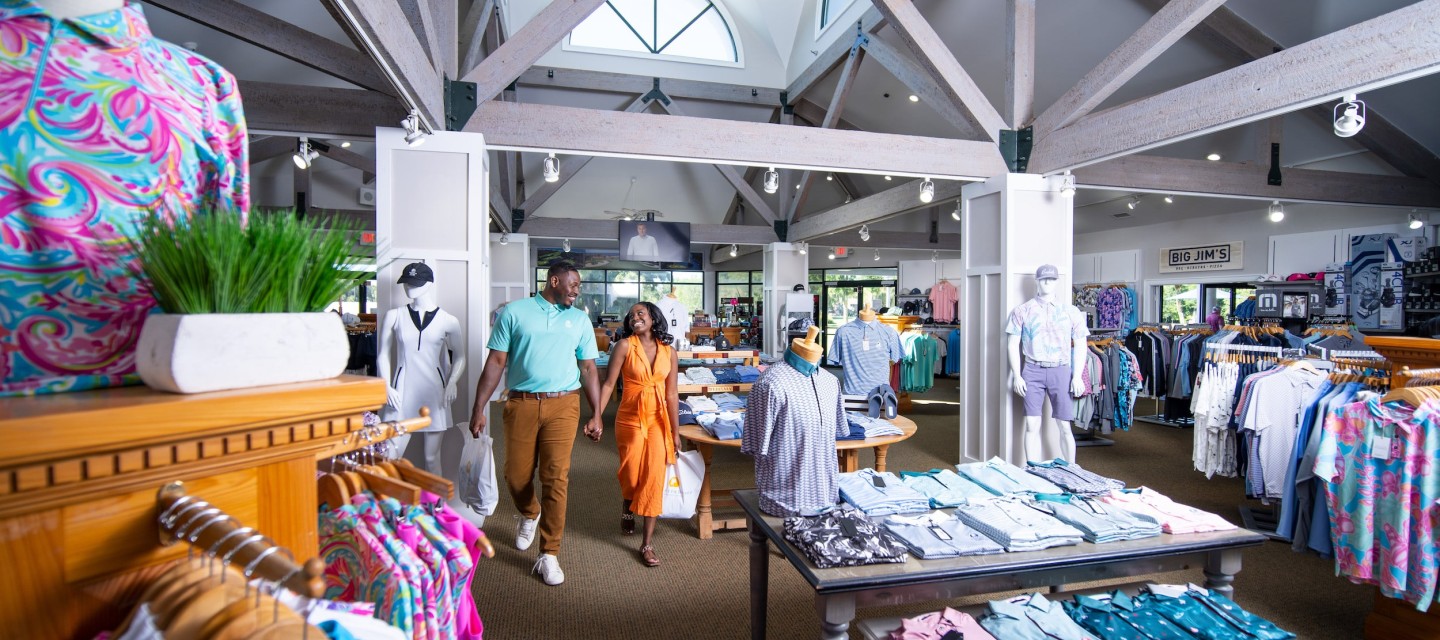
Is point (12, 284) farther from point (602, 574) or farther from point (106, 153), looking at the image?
point (602, 574)

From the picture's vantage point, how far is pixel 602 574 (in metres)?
3.46

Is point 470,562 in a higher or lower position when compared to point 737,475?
higher

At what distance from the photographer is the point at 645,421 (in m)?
3.62

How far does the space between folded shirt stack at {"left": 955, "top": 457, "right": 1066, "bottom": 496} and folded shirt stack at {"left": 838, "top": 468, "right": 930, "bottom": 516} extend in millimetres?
361

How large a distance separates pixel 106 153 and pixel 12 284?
16cm

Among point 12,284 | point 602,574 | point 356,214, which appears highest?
point 356,214

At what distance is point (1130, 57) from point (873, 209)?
4.33 metres

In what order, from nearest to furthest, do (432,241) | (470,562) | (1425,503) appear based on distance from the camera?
(470,562), (1425,503), (432,241)

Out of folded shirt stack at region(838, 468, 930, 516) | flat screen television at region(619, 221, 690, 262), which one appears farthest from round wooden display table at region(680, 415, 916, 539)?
flat screen television at region(619, 221, 690, 262)

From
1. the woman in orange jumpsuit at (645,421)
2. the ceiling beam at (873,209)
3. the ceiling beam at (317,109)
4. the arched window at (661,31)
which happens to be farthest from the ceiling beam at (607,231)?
the woman in orange jumpsuit at (645,421)

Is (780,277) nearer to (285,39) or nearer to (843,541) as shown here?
(285,39)

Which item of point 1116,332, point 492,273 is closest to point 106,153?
point 1116,332

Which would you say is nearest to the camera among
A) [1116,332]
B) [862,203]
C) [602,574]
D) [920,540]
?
[920,540]

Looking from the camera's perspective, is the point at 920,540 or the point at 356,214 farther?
the point at 356,214
